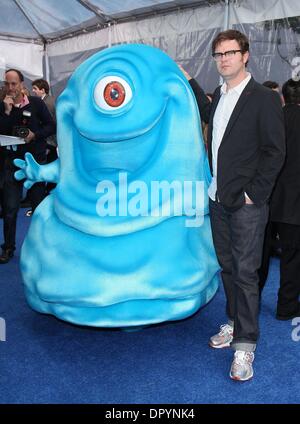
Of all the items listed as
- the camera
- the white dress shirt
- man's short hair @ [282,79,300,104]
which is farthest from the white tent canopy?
the white dress shirt

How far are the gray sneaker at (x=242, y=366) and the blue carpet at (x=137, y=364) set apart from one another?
1.3 inches

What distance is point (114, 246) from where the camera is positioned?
2.17 m

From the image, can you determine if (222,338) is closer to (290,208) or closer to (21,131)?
(290,208)

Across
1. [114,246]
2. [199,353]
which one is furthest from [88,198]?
Result: [199,353]

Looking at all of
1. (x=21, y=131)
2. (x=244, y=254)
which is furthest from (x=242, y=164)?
(x=21, y=131)

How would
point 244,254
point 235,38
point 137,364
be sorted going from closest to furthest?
point 235,38, point 244,254, point 137,364

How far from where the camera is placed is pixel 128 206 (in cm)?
218

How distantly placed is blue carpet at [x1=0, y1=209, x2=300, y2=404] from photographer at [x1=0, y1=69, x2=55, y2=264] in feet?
3.45

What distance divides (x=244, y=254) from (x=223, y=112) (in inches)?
24.7

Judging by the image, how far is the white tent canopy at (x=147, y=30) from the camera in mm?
4957

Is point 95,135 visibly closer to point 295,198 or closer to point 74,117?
point 74,117

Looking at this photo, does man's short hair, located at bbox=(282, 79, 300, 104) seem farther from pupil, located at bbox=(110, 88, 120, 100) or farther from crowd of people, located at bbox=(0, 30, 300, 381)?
pupil, located at bbox=(110, 88, 120, 100)

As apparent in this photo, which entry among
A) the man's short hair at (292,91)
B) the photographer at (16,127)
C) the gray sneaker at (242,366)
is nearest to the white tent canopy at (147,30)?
the man's short hair at (292,91)

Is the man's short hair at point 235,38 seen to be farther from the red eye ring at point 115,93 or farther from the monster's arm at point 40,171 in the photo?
the monster's arm at point 40,171
